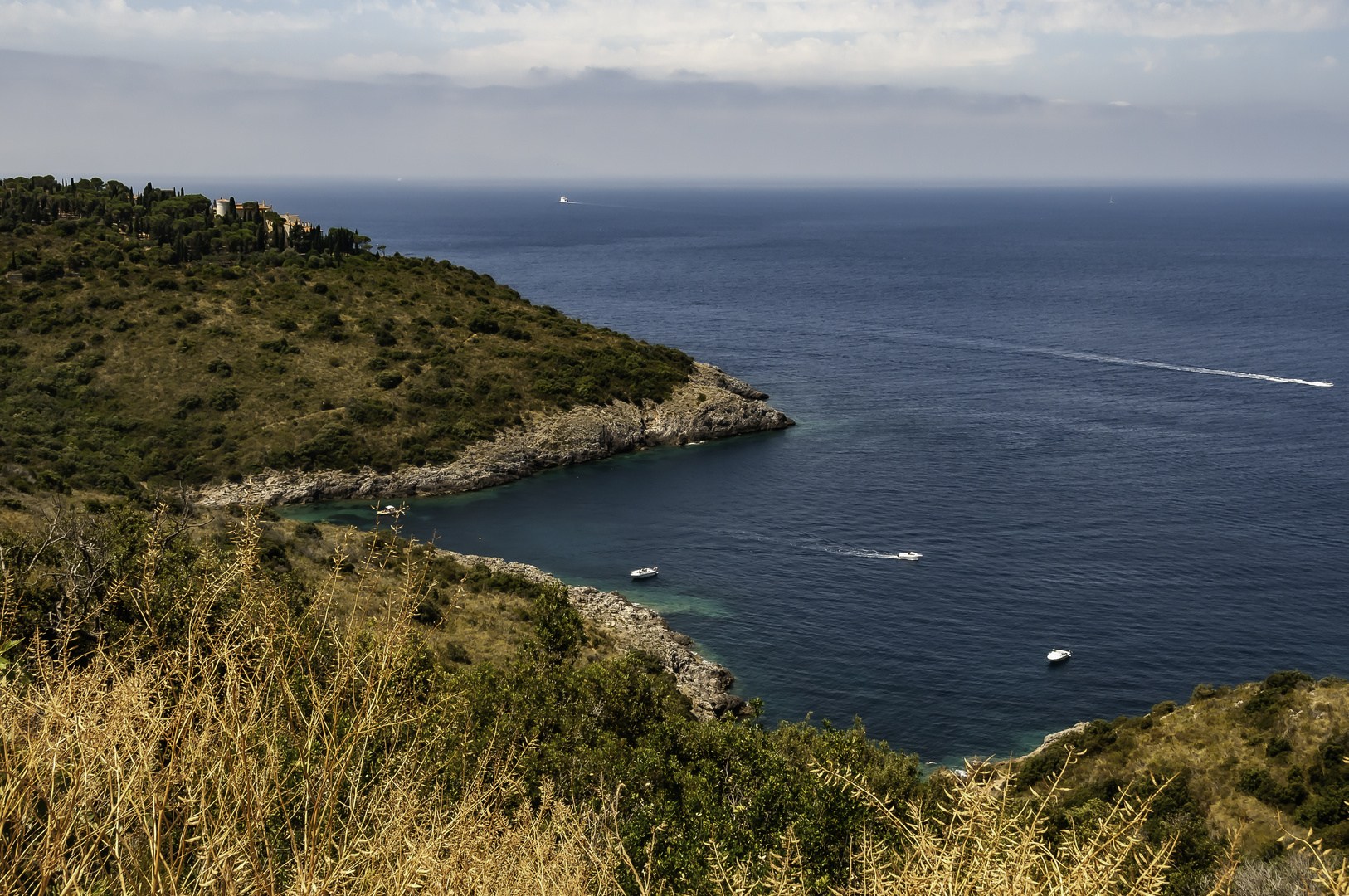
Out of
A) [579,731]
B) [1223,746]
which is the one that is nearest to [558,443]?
[1223,746]

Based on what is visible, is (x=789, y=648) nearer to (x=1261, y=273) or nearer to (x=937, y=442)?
(x=937, y=442)

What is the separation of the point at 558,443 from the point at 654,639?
32.3 metres

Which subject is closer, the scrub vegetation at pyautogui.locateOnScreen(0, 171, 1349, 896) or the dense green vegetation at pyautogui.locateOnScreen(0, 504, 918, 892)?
the scrub vegetation at pyautogui.locateOnScreen(0, 171, 1349, 896)

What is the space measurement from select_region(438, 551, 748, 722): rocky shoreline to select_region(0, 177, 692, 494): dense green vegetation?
21701 millimetres

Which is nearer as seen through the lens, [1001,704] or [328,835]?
[328,835]

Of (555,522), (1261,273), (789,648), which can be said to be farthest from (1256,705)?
(1261,273)

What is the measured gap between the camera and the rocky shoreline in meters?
39.2

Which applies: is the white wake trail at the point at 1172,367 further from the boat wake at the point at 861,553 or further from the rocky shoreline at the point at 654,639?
the rocky shoreline at the point at 654,639

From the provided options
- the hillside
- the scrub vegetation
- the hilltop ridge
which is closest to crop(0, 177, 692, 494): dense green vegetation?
the hilltop ridge

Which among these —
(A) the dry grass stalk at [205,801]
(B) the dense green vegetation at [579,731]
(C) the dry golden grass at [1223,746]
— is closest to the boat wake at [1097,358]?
(C) the dry golden grass at [1223,746]

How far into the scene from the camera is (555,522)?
6169 centimetres

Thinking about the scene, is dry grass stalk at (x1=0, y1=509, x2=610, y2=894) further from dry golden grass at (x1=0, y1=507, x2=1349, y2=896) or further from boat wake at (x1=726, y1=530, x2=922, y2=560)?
boat wake at (x1=726, y1=530, x2=922, y2=560)

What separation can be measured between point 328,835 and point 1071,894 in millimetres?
4791

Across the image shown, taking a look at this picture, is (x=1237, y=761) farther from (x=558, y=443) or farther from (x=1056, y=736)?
(x=558, y=443)
